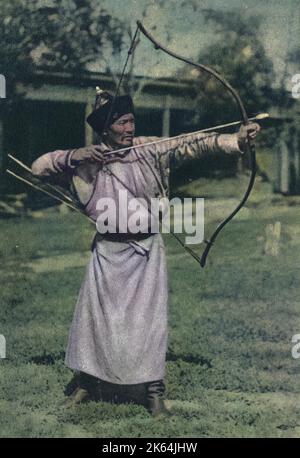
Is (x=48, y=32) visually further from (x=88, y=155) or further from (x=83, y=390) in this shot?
(x=83, y=390)

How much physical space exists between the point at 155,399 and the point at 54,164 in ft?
6.19

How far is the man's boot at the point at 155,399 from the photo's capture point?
716 centimetres

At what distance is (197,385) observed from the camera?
741 centimetres

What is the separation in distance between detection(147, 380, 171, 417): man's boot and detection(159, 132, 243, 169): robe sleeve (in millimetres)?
1613

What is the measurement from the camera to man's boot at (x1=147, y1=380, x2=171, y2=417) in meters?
7.16

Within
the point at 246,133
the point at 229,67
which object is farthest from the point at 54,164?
the point at 229,67

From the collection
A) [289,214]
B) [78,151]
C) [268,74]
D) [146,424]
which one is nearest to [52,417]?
[146,424]

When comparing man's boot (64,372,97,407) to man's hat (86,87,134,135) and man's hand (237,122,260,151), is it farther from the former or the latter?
man's hand (237,122,260,151)

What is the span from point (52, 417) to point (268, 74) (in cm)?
320

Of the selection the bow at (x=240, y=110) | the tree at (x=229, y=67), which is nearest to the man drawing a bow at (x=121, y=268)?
the bow at (x=240, y=110)

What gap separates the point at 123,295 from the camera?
7094 mm

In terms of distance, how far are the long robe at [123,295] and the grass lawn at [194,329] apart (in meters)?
0.30

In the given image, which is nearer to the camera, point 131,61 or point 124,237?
point 124,237

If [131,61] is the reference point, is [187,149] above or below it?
below
